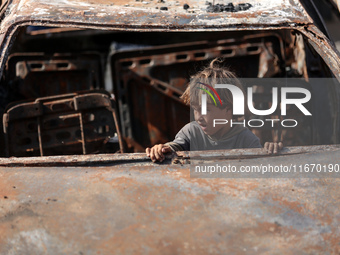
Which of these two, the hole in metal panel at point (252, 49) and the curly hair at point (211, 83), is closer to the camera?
the curly hair at point (211, 83)

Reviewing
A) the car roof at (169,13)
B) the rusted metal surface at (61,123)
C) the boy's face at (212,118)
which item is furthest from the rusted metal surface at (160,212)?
A: the rusted metal surface at (61,123)

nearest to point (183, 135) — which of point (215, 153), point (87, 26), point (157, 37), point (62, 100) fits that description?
point (215, 153)

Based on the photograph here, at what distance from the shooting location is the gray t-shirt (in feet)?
8.59

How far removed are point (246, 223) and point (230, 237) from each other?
0.34ft

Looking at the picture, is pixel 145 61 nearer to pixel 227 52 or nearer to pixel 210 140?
pixel 227 52

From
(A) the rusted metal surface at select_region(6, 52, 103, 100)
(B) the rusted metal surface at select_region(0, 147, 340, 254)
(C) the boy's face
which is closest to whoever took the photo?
(B) the rusted metal surface at select_region(0, 147, 340, 254)

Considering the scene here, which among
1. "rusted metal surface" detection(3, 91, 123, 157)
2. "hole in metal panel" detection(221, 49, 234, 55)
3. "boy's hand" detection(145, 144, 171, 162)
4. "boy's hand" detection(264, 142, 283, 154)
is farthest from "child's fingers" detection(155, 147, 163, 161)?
"hole in metal panel" detection(221, 49, 234, 55)

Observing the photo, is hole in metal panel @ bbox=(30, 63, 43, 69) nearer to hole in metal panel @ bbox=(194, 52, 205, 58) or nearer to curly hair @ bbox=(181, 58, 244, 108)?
hole in metal panel @ bbox=(194, 52, 205, 58)

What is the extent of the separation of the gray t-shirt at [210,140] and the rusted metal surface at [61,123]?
3.30 feet

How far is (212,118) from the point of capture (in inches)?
99.5

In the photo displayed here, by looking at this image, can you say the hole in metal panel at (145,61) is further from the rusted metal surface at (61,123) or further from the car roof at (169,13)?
the car roof at (169,13)

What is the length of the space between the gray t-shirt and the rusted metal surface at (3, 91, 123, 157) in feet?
3.30

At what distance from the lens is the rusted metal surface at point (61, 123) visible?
355cm

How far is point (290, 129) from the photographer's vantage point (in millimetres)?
3824
